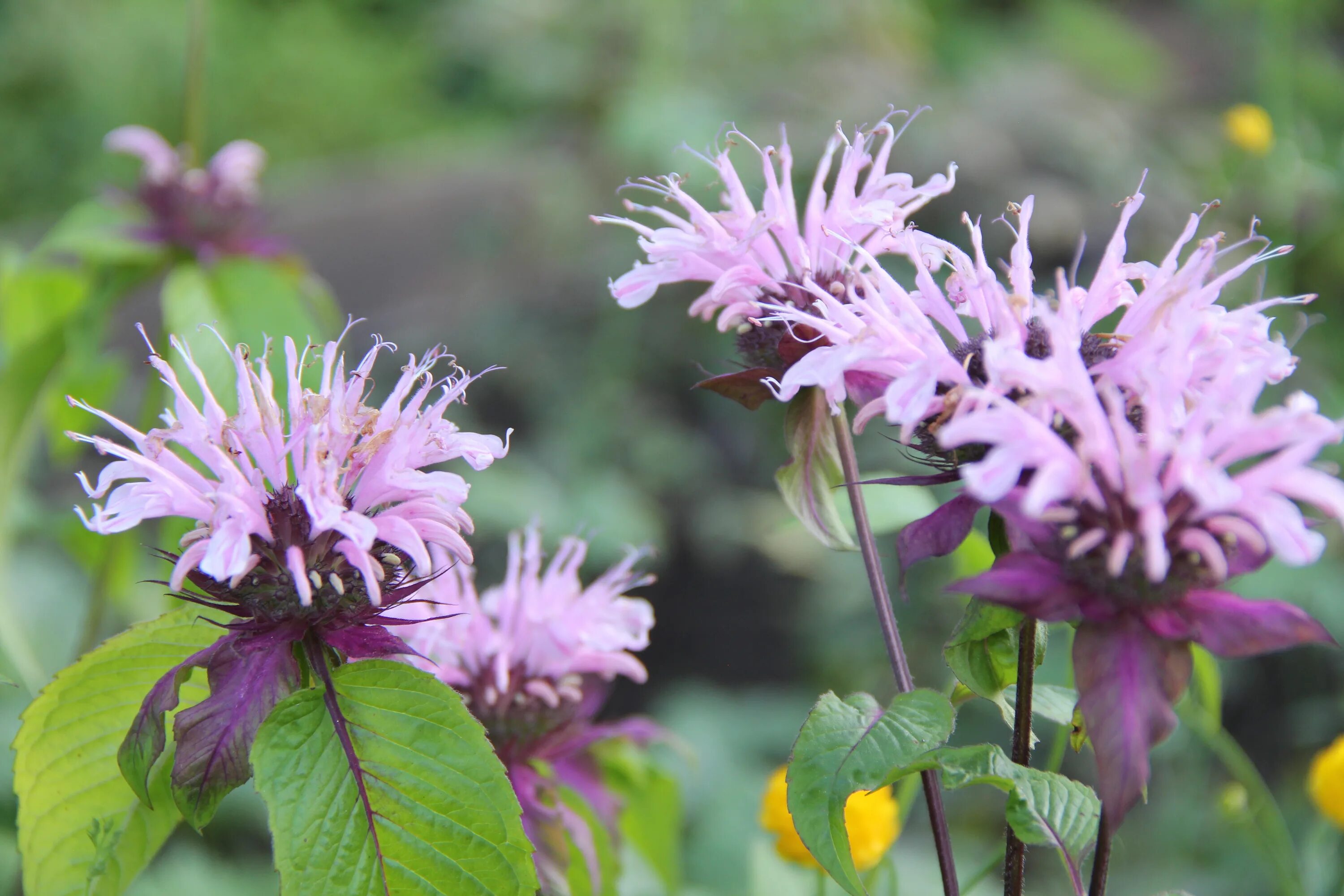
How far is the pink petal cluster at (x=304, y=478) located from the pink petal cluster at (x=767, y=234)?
17 cm

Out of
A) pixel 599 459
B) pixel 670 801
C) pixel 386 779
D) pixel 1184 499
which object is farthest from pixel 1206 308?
pixel 599 459

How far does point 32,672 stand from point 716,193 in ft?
5.66

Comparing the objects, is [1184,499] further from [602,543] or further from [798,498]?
[602,543]

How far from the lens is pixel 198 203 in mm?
1398

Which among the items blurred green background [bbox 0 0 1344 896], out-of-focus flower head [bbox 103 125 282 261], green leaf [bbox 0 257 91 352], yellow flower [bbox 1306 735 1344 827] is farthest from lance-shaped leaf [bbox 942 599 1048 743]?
green leaf [bbox 0 257 91 352]

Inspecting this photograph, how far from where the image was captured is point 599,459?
2.79 m

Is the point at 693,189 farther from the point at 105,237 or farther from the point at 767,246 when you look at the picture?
the point at 767,246

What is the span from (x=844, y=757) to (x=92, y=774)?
46cm

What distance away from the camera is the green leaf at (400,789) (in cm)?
57

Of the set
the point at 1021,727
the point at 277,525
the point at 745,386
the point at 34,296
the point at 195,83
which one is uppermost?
the point at 195,83

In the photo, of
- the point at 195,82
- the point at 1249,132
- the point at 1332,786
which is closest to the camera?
the point at 1332,786

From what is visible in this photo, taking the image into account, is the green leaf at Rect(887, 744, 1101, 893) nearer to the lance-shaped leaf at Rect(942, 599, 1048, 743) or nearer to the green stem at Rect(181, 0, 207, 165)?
the lance-shaped leaf at Rect(942, 599, 1048, 743)

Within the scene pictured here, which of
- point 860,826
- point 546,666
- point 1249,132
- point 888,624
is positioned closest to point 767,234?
point 888,624

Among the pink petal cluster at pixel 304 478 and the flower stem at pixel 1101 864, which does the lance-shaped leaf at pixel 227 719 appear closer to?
the pink petal cluster at pixel 304 478
